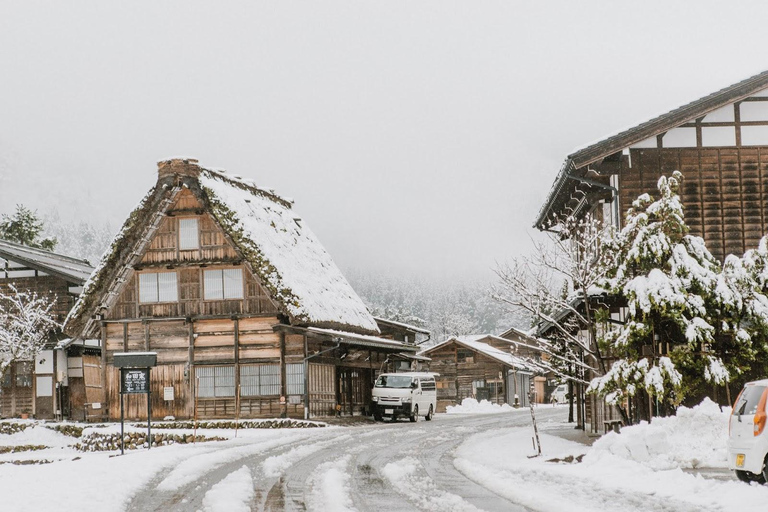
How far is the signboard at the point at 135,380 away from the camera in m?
20.0

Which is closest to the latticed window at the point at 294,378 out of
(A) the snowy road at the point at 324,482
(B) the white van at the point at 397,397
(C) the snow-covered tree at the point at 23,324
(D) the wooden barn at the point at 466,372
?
(B) the white van at the point at 397,397

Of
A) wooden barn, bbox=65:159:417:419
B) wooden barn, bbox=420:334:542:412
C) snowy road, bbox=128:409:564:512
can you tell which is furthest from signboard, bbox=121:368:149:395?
wooden barn, bbox=420:334:542:412

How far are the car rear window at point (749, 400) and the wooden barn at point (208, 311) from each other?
65.5 feet

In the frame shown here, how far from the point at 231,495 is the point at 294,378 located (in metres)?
20.1

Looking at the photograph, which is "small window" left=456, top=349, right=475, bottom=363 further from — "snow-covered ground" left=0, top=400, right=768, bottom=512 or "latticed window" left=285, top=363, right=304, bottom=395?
"snow-covered ground" left=0, top=400, right=768, bottom=512

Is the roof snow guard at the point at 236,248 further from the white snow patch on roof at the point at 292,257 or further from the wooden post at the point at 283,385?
the wooden post at the point at 283,385

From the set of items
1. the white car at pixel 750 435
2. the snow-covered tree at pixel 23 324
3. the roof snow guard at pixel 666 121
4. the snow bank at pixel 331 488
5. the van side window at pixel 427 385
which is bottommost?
the van side window at pixel 427 385

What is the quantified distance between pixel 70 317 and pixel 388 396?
40.7 feet

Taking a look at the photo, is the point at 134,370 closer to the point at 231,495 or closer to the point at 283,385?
the point at 231,495

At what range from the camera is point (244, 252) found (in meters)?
31.5

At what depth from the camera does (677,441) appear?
15469 mm

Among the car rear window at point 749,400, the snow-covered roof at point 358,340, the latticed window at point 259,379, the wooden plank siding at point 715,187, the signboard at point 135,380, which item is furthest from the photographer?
the latticed window at point 259,379

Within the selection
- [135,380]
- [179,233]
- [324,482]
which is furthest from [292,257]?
[324,482]

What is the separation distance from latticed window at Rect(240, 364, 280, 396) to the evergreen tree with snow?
16.6 m
